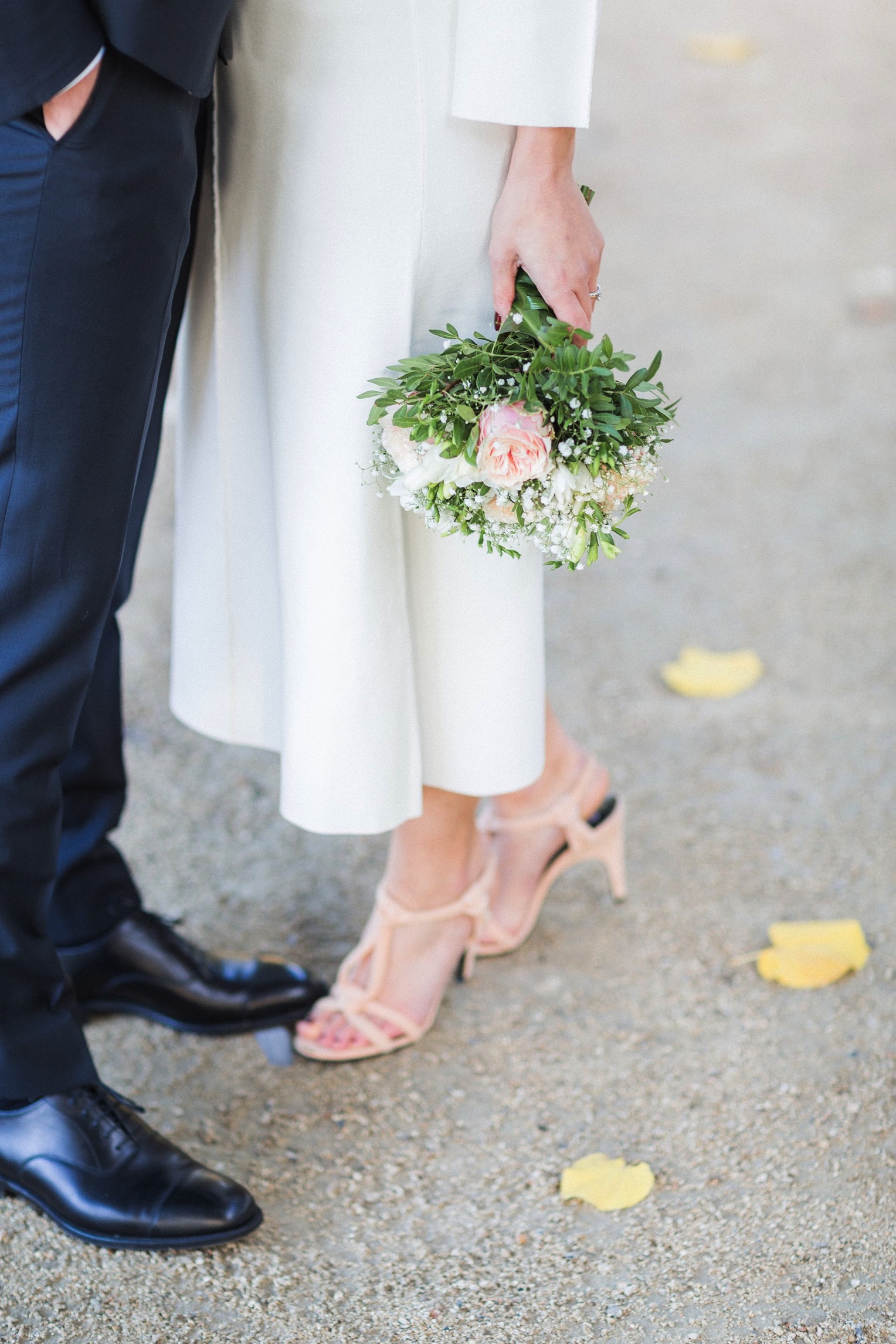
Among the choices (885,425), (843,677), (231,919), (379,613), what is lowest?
(231,919)

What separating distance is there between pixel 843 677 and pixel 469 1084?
1.20 meters

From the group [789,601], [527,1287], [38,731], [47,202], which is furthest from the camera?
[789,601]

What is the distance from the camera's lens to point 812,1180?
1.48m

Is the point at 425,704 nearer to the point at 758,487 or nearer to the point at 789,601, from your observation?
the point at 789,601

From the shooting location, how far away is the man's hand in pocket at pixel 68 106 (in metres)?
1.03

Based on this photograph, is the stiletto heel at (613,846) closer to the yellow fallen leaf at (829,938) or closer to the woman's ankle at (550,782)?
the woman's ankle at (550,782)

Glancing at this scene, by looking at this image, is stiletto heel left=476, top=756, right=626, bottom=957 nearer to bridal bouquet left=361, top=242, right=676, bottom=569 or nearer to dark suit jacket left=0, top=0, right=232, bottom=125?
bridal bouquet left=361, top=242, right=676, bottom=569

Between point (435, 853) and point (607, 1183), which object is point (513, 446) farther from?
point (607, 1183)

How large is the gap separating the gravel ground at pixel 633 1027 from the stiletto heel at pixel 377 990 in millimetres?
35

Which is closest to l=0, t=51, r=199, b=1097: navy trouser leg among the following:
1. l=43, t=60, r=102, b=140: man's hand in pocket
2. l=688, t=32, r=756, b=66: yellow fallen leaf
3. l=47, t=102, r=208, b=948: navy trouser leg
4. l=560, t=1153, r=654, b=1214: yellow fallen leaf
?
l=43, t=60, r=102, b=140: man's hand in pocket

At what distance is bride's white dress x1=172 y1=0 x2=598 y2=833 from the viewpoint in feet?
4.04

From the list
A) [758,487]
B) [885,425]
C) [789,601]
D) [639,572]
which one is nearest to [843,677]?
[789,601]

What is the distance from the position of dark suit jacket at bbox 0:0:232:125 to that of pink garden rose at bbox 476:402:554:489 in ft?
1.30

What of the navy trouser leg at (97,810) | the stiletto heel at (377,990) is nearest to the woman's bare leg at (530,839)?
the stiletto heel at (377,990)
